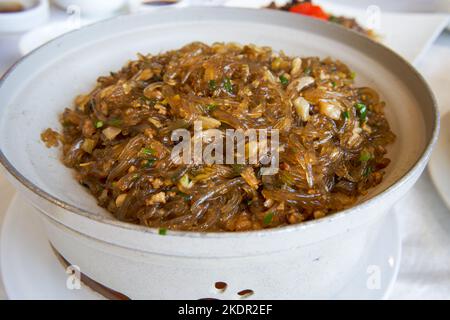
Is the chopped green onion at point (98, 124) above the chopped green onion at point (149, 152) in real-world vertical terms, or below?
below

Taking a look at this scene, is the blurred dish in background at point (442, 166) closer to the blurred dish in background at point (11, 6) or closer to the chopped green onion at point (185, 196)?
the chopped green onion at point (185, 196)

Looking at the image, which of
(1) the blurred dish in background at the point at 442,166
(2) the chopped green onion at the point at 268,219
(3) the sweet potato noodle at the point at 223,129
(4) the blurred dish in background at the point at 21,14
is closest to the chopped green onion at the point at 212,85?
(3) the sweet potato noodle at the point at 223,129

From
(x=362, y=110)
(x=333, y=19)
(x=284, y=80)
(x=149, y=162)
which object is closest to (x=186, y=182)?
(x=149, y=162)

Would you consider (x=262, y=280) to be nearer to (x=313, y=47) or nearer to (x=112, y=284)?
(x=112, y=284)

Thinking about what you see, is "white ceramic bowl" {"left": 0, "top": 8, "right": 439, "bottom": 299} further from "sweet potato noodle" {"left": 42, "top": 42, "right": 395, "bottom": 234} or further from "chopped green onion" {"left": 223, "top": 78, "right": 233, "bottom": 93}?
"chopped green onion" {"left": 223, "top": 78, "right": 233, "bottom": 93}

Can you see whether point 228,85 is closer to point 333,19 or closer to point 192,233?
point 192,233
